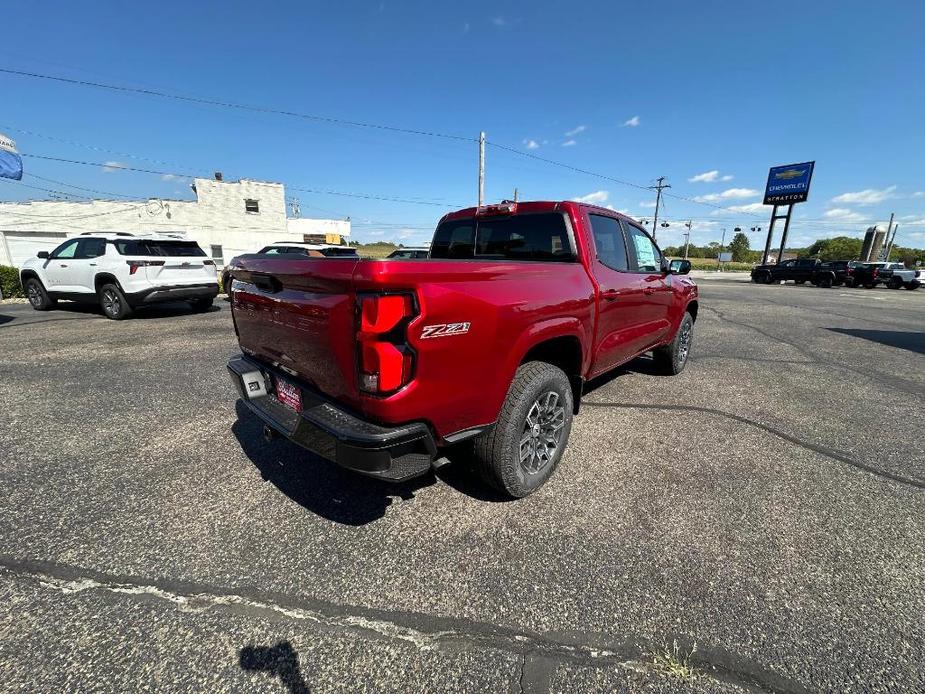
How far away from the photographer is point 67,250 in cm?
865

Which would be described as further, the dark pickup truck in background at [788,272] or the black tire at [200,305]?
the dark pickup truck in background at [788,272]

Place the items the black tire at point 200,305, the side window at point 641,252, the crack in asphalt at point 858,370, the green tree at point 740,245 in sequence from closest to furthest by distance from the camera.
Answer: the side window at point 641,252 → the crack in asphalt at point 858,370 → the black tire at point 200,305 → the green tree at point 740,245

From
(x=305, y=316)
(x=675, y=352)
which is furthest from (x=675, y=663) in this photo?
(x=675, y=352)

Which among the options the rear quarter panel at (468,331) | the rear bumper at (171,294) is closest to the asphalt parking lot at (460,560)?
the rear quarter panel at (468,331)

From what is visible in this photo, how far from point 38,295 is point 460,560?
492 inches

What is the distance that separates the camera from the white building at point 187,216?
29.8 m

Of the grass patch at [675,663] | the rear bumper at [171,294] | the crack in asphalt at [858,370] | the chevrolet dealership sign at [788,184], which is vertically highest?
the chevrolet dealership sign at [788,184]

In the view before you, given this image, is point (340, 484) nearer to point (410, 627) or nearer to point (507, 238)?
point (410, 627)

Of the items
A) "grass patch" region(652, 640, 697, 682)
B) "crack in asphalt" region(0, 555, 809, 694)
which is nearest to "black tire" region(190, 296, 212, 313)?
→ "crack in asphalt" region(0, 555, 809, 694)

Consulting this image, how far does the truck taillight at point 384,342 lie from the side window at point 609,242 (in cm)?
216

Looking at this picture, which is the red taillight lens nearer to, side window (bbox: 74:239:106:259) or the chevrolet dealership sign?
side window (bbox: 74:239:106:259)

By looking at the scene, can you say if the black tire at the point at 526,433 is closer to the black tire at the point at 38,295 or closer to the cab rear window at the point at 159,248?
the cab rear window at the point at 159,248

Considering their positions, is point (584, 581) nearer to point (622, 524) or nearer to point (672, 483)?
point (622, 524)

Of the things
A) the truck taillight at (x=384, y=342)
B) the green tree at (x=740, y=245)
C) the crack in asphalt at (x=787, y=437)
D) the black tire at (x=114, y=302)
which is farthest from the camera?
the green tree at (x=740, y=245)
